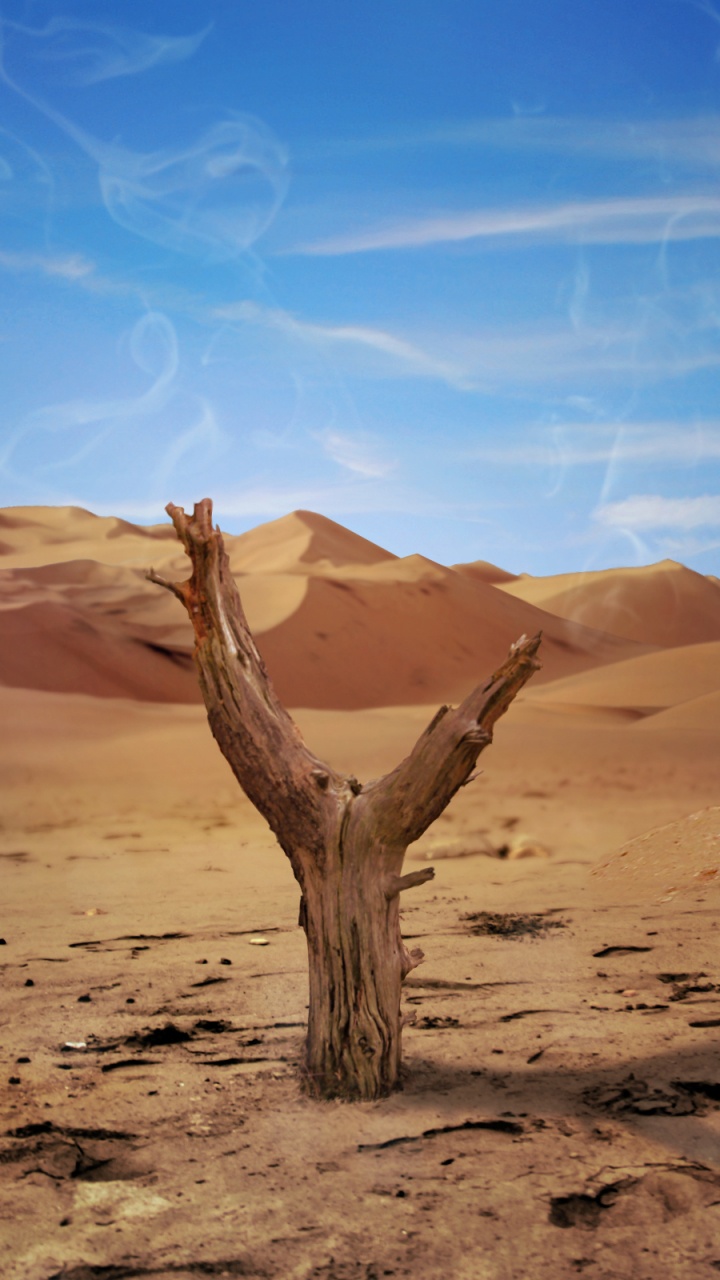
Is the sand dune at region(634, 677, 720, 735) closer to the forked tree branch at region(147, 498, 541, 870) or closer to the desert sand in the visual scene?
the desert sand

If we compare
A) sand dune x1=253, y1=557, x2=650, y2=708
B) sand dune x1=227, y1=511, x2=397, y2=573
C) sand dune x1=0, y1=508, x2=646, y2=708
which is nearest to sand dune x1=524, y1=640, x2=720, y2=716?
sand dune x1=253, y1=557, x2=650, y2=708

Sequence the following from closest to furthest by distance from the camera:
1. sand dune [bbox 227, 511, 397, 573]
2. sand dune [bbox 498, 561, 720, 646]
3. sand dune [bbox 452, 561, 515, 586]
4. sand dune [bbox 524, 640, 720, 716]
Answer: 1. sand dune [bbox 524, 640, 720, 716]
2. sand dune [bbox 227, 511, 397, 573]
3. sand dune [bbox 498, 561, 720, 646]
4. sand dune [bbox 452, 561, 515, 586]

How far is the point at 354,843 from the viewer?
3.35 metres

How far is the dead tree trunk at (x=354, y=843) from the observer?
331 cm

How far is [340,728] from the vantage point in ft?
52.3

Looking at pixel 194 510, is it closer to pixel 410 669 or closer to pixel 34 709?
pixel 34 709

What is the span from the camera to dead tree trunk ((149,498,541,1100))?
10.8 feet

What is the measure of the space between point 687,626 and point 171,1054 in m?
40.1

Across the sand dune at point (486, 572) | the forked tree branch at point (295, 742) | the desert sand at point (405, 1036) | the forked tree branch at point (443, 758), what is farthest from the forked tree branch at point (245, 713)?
the sand dune at point (486, 572)

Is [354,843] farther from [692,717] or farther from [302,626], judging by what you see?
[302,626]

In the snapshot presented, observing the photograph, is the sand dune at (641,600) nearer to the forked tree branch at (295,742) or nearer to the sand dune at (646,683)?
the sand dune at (646,683)

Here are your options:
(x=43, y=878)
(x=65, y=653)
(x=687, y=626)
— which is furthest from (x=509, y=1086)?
(x=687, y=626)

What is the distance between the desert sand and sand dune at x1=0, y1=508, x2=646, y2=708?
351 inches

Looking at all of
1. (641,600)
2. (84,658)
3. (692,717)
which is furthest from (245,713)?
(641,600)
